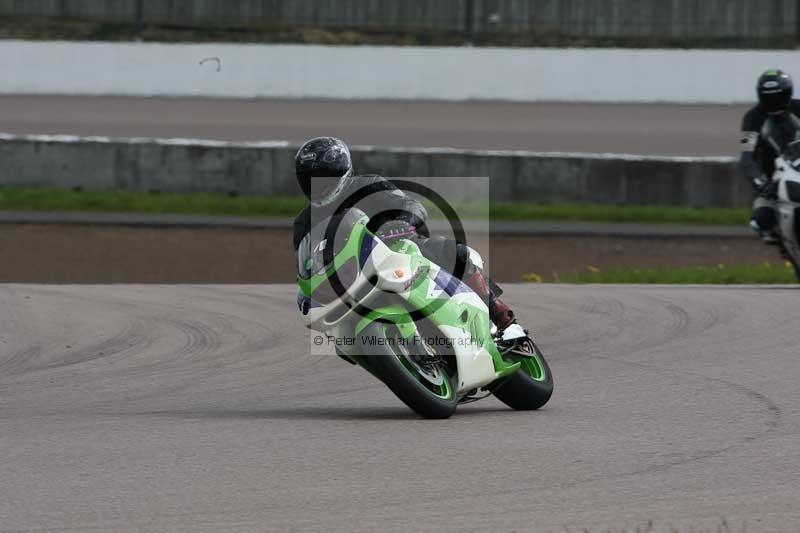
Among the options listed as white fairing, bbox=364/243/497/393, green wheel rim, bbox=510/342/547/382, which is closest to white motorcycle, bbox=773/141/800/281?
green wheel rim, bbox=510/342/547/382

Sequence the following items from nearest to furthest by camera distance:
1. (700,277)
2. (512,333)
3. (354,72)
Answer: (512,333) < (700,277) < (354,72)

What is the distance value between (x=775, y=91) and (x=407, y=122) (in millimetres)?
14088

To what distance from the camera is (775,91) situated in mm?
11289

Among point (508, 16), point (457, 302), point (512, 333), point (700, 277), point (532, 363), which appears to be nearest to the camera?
point (457, 302)

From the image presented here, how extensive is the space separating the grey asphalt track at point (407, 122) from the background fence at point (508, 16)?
64.4 inches

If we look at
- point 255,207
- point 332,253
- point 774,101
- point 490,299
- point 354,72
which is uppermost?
point 354,72

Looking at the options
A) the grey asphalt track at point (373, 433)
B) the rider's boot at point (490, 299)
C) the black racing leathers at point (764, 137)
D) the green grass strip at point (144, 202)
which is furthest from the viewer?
the green grass strip at point (144, 202)

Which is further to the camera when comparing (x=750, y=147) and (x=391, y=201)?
(x=750, y=147)

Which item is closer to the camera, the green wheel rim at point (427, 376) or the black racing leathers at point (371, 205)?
the green wheel rim at point (427, 376)

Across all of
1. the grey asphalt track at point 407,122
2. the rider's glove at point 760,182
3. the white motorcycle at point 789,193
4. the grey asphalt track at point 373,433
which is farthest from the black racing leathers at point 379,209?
the grey asphalt track at point 407,122

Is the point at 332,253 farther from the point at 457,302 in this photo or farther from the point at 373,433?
A: the point at 373,433

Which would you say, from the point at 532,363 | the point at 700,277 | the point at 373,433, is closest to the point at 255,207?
the point at 700,277

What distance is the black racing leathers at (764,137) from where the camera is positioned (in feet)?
37.3

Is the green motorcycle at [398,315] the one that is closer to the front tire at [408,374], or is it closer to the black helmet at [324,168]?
the front tire at [408,374]
